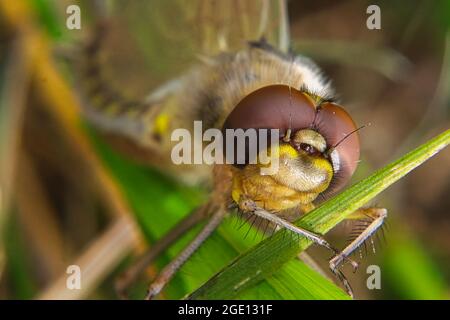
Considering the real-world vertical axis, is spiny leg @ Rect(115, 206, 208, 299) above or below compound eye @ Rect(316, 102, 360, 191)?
below

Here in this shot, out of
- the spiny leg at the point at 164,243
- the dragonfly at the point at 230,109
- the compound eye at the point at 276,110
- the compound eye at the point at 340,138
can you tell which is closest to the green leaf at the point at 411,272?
the dragonfly at the point at 230,109

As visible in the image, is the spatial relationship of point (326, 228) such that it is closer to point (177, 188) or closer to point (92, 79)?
point (177, 188)

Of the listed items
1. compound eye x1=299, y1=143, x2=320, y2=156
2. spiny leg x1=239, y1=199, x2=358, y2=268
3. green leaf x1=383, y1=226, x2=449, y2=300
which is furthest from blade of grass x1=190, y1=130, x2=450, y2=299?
green leaf x1=383, y1=226, x2=449, y2=300

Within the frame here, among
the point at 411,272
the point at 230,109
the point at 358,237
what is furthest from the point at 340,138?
the point at 411,272

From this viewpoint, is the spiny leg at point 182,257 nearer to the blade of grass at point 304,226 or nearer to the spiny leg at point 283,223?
the blade of grass at point 304,226

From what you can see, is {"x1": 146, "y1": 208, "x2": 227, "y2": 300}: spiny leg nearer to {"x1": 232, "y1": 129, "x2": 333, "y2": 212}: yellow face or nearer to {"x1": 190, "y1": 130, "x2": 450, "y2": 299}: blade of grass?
{"x1": 190, "y1": 130, "x2": 450, "y2": 299}: blade of grass

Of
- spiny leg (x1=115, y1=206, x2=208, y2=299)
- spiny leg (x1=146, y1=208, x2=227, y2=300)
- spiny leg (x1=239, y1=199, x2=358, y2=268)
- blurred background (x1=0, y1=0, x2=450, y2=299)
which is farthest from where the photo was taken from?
blurred background (x1=0, y1=0, x2=450, y2=299)
